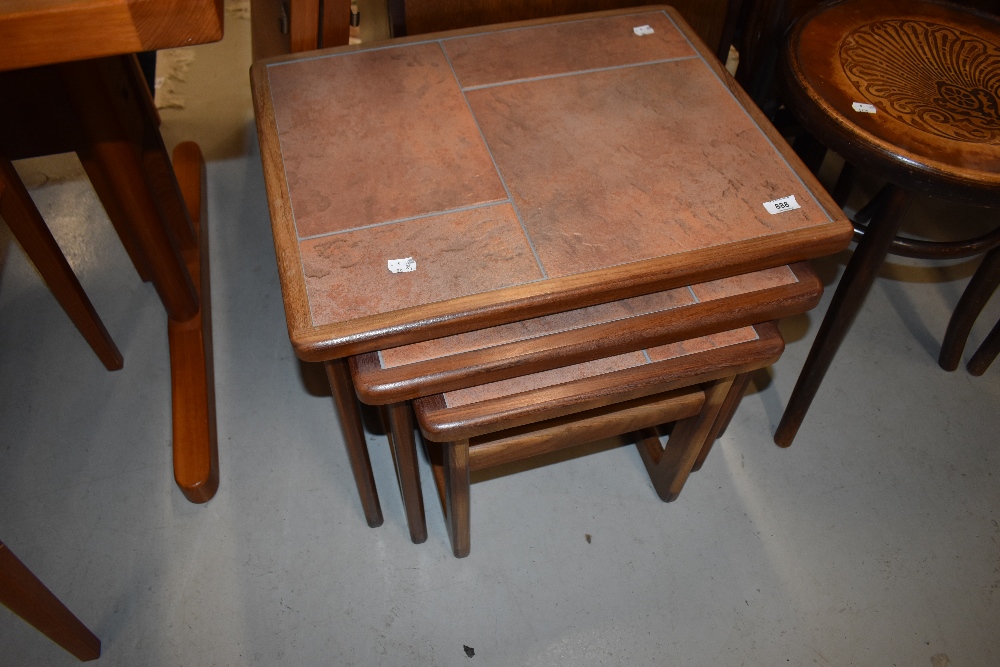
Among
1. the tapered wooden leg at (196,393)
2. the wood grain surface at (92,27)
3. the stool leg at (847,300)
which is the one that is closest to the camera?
the wood grain surface at (92,27)

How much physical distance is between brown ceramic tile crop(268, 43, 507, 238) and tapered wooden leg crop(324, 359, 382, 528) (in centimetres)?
20

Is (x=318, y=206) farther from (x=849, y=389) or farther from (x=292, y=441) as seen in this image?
(x=849, y=389)

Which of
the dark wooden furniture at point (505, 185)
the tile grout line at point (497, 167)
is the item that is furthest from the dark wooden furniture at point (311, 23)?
the tile grout line at point (497, 167)

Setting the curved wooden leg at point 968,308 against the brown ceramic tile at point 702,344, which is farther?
the curved wooden leg at point 968,308

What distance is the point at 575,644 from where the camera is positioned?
1.32 metres

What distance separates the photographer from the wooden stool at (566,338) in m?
0.97

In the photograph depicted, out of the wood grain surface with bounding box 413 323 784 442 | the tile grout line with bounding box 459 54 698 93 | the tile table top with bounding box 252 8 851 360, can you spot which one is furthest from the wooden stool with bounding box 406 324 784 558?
the tile grout line with bounding box 459 54 698 93

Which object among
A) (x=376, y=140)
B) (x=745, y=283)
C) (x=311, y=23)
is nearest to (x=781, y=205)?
(x=745, y=283)

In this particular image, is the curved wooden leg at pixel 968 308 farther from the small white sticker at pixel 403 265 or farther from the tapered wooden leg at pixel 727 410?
the small white sticker at pixel 403 265

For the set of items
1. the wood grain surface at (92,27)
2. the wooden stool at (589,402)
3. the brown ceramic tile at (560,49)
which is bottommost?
the wooden stool at (589,402)

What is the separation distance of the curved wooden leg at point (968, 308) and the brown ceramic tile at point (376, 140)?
1.06 meters

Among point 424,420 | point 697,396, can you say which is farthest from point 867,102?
point 424,420

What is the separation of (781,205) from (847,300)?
1.04 feet

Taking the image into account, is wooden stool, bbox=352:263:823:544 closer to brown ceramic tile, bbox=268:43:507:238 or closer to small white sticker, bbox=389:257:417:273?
small white sticker, bbox=389:257:417:273
